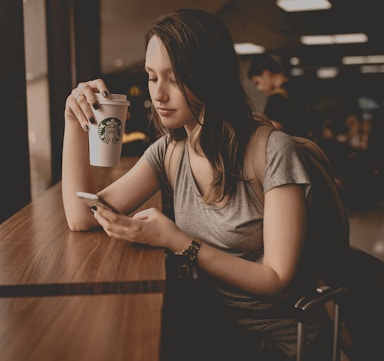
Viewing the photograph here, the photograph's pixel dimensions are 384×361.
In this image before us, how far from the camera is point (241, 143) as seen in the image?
4.46ft

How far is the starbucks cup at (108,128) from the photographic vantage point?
4.04ft

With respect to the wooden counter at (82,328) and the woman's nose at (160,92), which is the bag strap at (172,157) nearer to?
the woman's nose at (160,92)

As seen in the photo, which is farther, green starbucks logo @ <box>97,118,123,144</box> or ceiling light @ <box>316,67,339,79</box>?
ceiling light @ <box>316,67,339,79</box>

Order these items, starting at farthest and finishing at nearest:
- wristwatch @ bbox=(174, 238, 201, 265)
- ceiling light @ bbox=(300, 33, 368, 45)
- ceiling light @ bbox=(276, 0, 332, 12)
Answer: ceiling light @ bbox=(300, 33, 368, 45) < ceiling light @ bbox=(276, 0, 332, 12) < wristwatch @ bbox=(174, 238, 201, 265)

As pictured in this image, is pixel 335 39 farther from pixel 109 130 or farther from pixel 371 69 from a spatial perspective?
pixel 109 130

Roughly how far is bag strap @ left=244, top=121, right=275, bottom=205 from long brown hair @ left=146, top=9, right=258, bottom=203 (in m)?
0.02

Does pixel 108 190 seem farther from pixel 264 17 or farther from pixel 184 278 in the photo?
pixel 264 17

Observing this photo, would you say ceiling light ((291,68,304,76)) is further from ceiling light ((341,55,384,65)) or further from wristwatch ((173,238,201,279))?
wristwatch ((173,238,201,279))

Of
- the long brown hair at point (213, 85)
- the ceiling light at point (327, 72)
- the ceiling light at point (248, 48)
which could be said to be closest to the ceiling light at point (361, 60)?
the ceiling light at point (327, 72)

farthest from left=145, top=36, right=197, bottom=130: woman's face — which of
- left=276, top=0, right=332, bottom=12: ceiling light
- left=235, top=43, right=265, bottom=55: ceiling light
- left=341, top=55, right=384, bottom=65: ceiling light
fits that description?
left=341, top=55, right=384, bottom=65: ceiling light

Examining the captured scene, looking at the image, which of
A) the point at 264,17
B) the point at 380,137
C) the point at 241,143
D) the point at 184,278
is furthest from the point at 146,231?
the point at 264,17

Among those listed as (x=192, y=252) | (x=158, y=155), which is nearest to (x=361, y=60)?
(x=158, y=155)

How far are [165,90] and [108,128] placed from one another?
0.17m

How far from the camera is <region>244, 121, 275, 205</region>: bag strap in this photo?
4.31 ft
